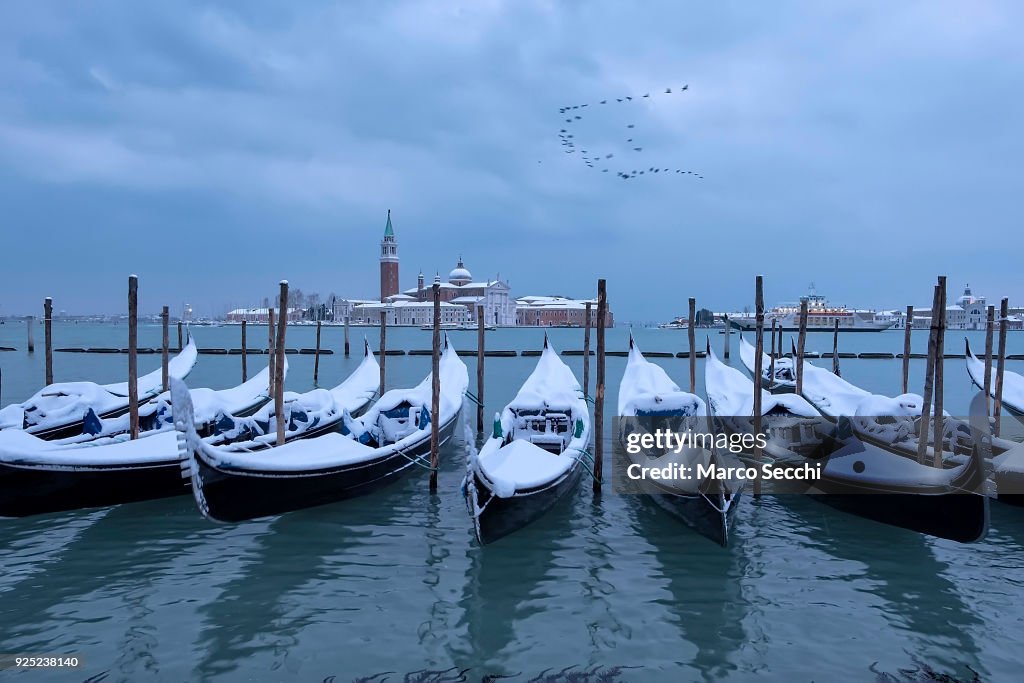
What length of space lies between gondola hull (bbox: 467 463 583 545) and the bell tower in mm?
106304

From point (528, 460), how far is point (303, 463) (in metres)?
2.50

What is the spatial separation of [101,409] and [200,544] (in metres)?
6.34

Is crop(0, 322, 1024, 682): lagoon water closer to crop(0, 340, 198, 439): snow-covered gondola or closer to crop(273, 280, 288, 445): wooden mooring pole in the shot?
crop(273, 280, 288, 445): wooden mooring pole

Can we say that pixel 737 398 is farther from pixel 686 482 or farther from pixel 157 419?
pixel 157 419

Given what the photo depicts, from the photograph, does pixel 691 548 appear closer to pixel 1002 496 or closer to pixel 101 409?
pixel 1002 496

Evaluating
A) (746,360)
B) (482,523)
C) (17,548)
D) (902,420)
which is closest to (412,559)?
(482,523)

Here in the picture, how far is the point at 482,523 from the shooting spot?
648 centimetres

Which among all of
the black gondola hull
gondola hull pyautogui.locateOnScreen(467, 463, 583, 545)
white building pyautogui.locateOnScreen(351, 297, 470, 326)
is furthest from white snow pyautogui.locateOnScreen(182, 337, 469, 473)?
white building pyautogui.locateOnScreen(351, 297, 470, 326)

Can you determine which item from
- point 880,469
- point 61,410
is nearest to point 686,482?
point 880,469

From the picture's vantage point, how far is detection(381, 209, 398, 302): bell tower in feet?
366

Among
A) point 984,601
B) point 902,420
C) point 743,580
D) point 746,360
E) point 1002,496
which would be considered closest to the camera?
point 984,601

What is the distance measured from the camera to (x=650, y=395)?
10.6 meters

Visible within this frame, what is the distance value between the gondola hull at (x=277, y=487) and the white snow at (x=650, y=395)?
3.88 metres

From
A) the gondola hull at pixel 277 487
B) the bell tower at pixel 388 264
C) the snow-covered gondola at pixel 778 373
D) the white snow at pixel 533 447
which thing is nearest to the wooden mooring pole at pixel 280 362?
the gondola hull at pixel 277 487
